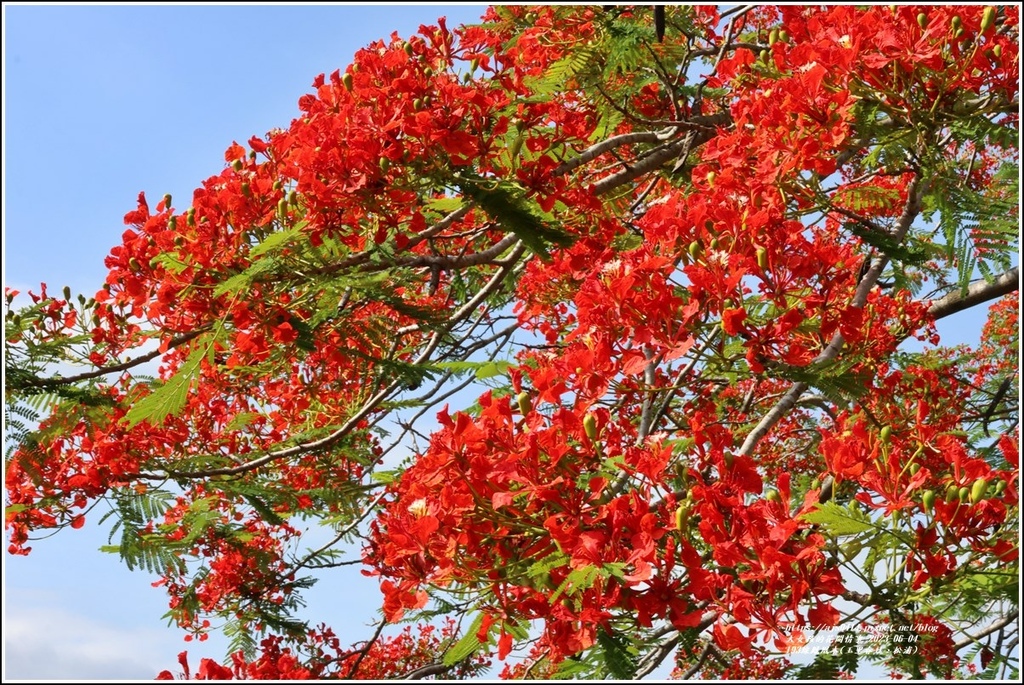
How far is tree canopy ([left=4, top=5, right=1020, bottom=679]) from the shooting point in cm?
217

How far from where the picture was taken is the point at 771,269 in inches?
90.4

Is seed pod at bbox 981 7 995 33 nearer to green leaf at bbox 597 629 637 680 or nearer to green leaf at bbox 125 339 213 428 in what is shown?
green leaf at bbox 597 629 637 680

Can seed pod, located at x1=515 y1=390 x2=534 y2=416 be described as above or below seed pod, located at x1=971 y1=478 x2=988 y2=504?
above

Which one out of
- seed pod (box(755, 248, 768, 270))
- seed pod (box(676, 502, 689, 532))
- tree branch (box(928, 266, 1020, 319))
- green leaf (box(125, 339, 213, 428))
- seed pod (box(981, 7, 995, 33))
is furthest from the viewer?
tree branch (box(928, 266, 1020, 319))

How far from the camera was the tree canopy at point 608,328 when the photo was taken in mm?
2172

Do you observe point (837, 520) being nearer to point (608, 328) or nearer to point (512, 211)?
point (608, 328)

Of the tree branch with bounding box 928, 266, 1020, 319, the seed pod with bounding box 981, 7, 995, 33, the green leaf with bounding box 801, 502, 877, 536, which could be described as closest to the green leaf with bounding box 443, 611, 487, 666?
the green leaf with bounding box 801, 502, 877, 536

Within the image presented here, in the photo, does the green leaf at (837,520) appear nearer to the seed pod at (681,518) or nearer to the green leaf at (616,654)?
the seed pod at (681,518)

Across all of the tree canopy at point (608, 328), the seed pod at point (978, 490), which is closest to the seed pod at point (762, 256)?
the tree canopy at point (608, 328)

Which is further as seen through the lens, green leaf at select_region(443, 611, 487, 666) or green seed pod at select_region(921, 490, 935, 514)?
green leaf at select_region(443, 611, 487, 666)

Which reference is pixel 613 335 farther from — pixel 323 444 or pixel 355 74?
pixel 323 444

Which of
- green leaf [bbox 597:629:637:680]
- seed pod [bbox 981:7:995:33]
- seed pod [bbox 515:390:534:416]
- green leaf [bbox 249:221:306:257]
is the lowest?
green leaf [bbox 597:629:637:680]

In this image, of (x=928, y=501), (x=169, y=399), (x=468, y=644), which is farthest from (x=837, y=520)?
(x=169, y=399)

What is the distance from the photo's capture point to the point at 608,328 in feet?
7.79
